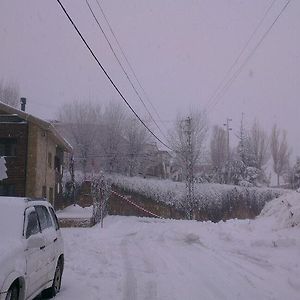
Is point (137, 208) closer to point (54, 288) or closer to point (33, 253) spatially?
point (54, 288)

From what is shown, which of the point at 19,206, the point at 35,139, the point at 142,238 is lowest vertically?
the point at 142,238

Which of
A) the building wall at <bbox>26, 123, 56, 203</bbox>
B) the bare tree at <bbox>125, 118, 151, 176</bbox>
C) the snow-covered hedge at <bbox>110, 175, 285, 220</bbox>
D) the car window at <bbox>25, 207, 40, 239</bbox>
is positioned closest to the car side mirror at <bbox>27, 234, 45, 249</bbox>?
the car window at <bbox>25, 207, 40, 239</bbox>

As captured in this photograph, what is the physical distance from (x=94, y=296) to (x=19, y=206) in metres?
2.08

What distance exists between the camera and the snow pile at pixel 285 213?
1759cm

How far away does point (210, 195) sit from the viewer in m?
49.2

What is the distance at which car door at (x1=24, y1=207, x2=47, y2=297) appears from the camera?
726 cm

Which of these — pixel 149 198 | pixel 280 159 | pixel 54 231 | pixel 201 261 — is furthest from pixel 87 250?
pixel 280 159

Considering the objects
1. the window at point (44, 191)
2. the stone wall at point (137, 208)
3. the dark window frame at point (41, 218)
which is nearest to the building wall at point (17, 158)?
the window at point (44, 191)

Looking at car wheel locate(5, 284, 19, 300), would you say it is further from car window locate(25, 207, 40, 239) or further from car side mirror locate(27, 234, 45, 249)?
car window locate(25, 207, 40, 239)

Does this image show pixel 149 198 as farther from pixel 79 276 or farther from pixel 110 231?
pixel 79 276

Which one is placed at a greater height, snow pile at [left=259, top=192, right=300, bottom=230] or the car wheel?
snow pile at [left=259, top=192, right=300, bottom=230]

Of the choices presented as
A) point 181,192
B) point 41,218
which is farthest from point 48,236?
point 181,192

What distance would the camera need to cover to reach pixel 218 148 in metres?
78.1

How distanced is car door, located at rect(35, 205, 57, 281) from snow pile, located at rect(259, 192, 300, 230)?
1010 cm
